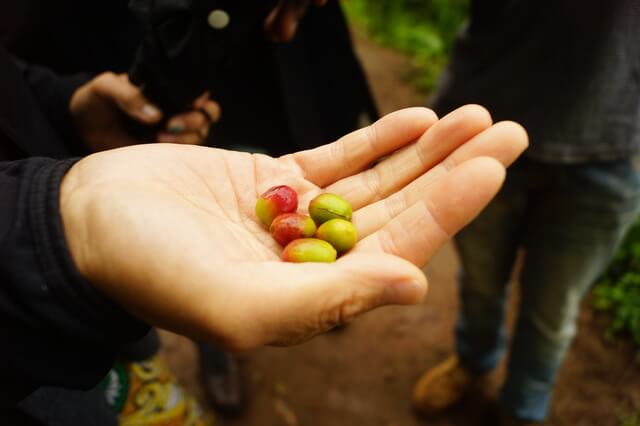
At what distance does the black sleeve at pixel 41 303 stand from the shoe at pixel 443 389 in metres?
2.65

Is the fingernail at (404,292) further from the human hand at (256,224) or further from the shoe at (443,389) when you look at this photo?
the shoe at (443,389)

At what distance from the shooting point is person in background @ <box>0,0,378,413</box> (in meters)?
2.11

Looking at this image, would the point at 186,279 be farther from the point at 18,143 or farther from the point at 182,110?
the point at 182,110

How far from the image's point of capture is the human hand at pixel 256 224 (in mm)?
1232

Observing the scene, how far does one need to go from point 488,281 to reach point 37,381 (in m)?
2.39

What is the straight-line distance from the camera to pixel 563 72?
2.19 metres

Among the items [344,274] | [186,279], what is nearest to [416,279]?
[344,274]

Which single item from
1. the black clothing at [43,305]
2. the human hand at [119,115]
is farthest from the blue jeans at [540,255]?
the black clothing at [43,305]

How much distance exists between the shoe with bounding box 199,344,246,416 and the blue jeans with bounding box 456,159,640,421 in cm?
161

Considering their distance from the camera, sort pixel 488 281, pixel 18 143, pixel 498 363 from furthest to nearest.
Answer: pixel 498 363 < pixel 488 281 < pixel 18 143

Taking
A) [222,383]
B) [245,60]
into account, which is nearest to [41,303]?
[245,60]

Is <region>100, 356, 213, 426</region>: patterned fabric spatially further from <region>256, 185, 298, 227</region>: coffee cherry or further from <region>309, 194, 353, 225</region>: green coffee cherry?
<region>309, 194, 353, 225</region>: green coffee cherry

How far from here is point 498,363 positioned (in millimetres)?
3697

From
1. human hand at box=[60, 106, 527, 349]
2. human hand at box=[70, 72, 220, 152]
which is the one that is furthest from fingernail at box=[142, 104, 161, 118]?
human hand at box=[60, 106, 527, 349]
